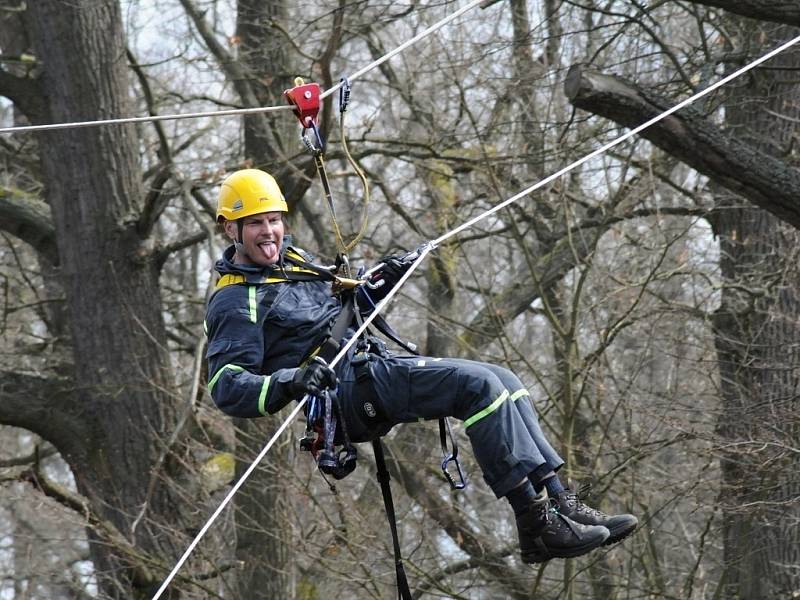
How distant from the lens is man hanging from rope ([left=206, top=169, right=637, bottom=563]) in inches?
194

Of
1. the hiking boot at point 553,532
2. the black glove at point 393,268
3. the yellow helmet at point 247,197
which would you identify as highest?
the yellow helmet at point 247,197

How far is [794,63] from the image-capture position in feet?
30.9

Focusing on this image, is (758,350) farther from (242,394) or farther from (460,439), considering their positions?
(242,394)

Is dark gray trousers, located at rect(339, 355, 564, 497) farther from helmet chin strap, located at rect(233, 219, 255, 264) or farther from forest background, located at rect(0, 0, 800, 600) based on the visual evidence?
forest background, located at rect(0, 0, 800, 600)

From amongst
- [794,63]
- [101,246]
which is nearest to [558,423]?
[794,63]

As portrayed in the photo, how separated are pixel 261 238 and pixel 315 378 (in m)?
0.86

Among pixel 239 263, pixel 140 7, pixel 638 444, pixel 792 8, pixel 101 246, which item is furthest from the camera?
pixel 140 7

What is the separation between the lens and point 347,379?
17.1 feet

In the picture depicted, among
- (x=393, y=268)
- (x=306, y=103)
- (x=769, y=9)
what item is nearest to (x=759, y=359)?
(x=769, y=9)

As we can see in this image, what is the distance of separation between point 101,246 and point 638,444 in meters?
4.60

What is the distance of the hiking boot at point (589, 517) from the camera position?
5.15 metres

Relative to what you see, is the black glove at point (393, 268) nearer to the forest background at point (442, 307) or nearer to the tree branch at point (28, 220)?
the forest background at point (442, 307)

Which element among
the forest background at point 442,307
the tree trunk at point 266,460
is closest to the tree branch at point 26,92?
the forest background at point 442,307

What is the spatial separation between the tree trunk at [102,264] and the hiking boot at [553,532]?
6181 millimetres
